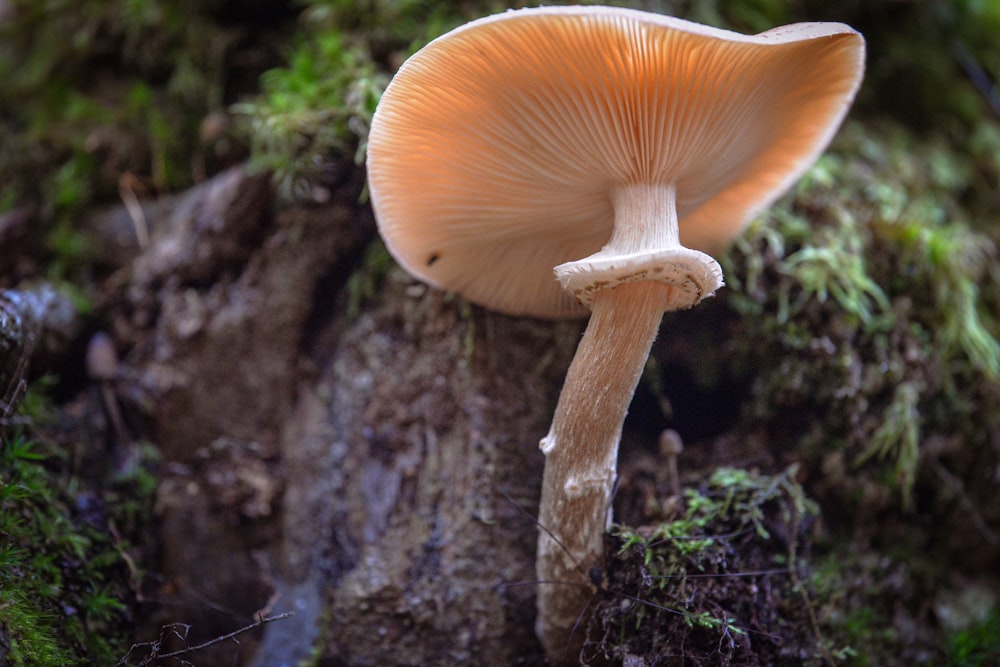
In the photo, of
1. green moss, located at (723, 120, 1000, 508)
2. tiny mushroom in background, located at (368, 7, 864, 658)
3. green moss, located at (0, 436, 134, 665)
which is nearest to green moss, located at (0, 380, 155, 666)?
green moss, located at (0, 436, 134, 665)

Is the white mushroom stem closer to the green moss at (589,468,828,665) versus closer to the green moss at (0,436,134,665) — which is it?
the green moss at (589,468,828,665)

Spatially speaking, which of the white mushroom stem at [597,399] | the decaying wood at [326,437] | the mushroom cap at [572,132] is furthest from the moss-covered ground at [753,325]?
the mushroom cap at [572,132]

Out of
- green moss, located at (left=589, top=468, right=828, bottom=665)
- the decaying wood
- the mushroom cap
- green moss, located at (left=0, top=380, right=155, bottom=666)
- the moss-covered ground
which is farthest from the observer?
the decaying wood

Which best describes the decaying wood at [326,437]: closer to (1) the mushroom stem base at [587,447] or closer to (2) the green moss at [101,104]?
(1) the mushroom stem base at [587,447]

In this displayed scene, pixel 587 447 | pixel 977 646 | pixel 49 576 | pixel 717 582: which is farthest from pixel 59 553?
pixel 977 646

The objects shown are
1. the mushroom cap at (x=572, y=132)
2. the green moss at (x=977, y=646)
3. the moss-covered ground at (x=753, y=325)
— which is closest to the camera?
the mushroom cap at (x=572, y=132)

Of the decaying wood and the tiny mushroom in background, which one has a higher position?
the tiny mushroom in background

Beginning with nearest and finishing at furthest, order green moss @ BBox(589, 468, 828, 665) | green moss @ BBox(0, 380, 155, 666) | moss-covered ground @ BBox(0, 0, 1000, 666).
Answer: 1. green moss @ BBox(0, 380, 155, 666)
2. green moss @ BBox(589, 468, 828, 665)
3. moss-covered ground @ BBox(0, 0, 1000, 666)

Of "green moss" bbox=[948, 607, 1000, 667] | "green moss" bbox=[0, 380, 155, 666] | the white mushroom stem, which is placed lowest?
"green moss" bbox=[948, 607, 1000, 667]

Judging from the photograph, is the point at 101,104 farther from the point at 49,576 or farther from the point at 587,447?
the point at 587,447
